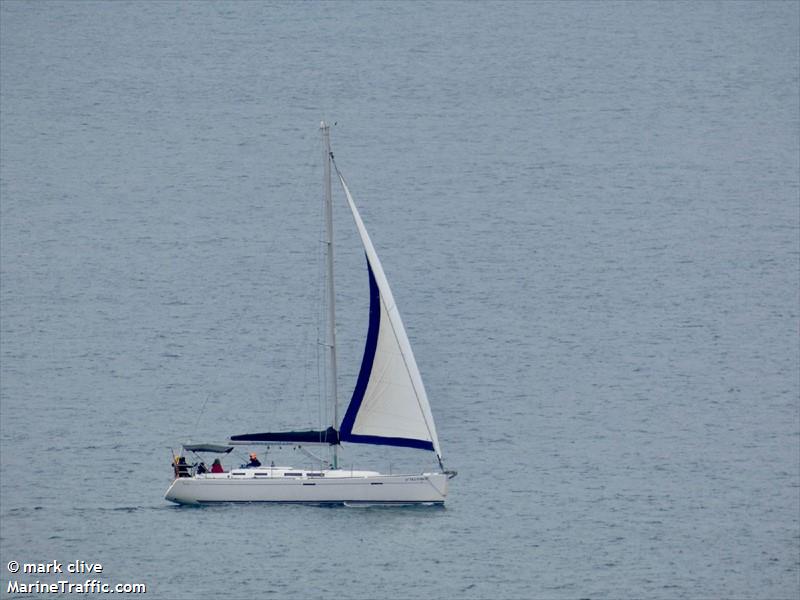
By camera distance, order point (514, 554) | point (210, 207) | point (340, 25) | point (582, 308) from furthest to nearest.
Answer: point (340, 25), point (210, 207), point (582, 308), point (514, 554)

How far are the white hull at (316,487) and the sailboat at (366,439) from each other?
0.03m

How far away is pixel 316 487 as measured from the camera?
2596 inches

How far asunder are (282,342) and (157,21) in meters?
102

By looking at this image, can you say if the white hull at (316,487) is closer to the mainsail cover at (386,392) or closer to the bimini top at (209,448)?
the bimini top at (209,448)

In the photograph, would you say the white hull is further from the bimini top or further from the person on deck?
the bimini top

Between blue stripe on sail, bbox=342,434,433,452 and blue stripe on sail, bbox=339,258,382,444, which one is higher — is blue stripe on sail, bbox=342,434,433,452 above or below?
below

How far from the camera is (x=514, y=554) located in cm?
6353

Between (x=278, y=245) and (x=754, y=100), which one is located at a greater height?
(x=754, y=100)

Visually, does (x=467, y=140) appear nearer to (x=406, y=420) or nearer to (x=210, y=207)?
(x=210, y=207)

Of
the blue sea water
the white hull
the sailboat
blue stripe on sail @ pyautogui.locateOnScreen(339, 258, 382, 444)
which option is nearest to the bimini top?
the sailboat

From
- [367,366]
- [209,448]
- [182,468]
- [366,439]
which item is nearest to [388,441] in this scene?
[366,439]

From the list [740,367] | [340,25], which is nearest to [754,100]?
[340,25]

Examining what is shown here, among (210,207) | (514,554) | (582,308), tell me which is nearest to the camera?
(514,554)

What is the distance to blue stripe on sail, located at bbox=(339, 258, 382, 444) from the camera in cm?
6712
